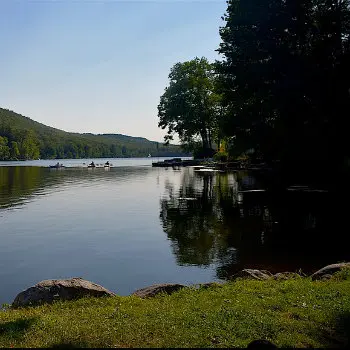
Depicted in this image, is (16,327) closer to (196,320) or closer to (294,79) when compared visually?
(196,320)

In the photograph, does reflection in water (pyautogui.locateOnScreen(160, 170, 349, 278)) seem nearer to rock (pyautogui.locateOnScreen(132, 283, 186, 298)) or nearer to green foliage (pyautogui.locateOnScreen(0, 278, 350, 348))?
rock (pyautogui.locateOnScreen(132, 283, 186, 298))

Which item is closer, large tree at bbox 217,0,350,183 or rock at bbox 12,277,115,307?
rock at bbox 12,277,115,307

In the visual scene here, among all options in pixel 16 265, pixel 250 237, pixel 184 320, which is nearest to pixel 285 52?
pixel 250 237

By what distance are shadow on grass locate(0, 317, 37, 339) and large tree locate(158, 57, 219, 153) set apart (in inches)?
3750

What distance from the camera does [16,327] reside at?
723 centimetres

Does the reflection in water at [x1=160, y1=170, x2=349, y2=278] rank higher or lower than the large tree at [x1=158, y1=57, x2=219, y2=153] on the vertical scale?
lower

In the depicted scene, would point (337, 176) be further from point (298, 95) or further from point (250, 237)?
point (250, 237)

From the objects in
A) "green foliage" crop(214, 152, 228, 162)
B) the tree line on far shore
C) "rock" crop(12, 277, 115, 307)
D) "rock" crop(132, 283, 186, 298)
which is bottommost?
"rock" crop(132, 283, 186, 298)

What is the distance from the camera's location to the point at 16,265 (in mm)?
14914

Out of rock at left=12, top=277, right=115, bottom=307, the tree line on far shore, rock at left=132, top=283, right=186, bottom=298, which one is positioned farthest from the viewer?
the tree line on far shore

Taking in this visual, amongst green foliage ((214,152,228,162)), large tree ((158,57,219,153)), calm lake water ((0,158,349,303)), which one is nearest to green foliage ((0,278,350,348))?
calm lake water ((0,158,349,303))

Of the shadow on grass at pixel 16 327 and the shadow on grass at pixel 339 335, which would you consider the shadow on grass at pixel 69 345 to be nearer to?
the shadow on grass at pixel 16 327

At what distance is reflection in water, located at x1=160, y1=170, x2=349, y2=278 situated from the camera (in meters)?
15.2

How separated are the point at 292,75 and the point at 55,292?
31.8 metres
